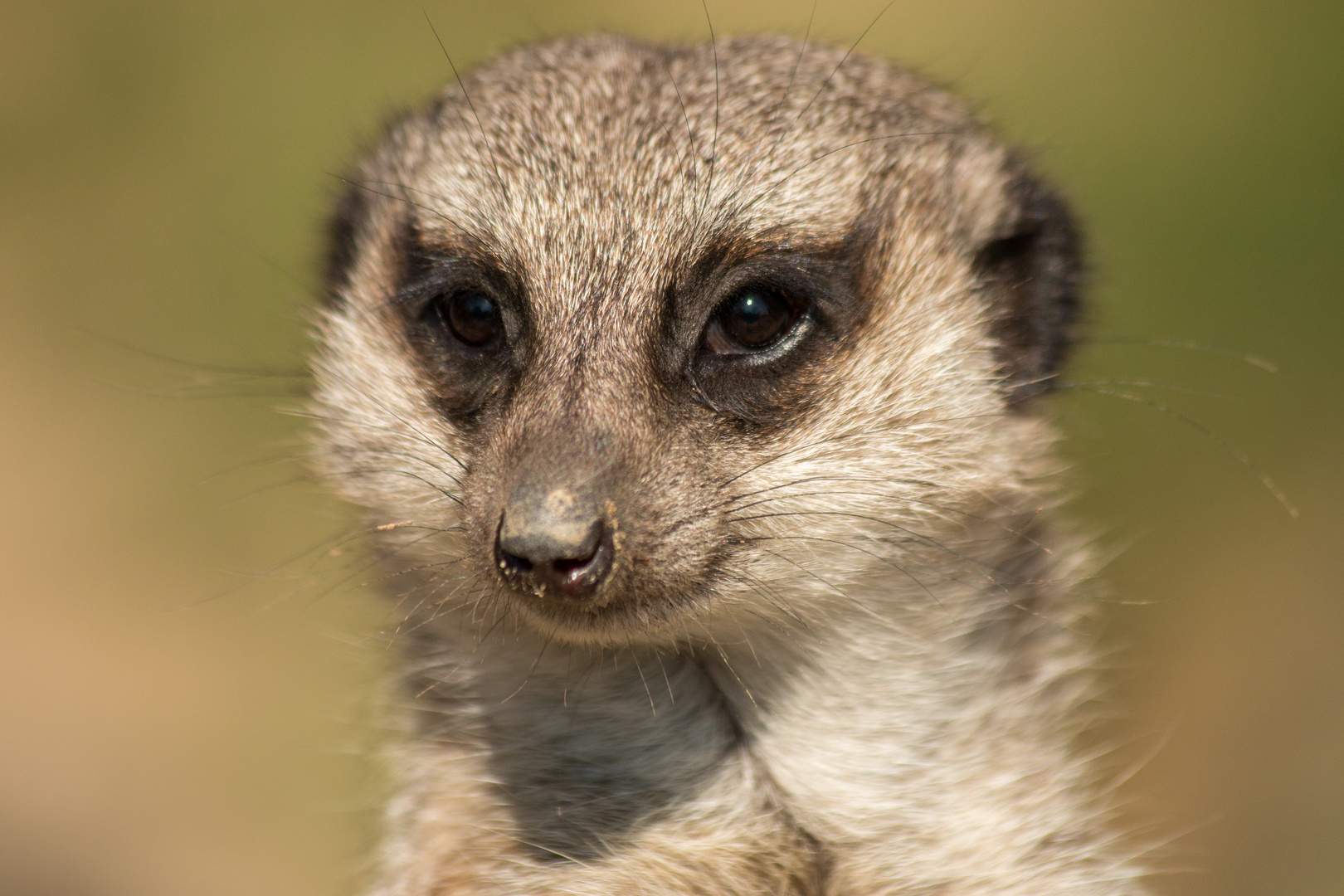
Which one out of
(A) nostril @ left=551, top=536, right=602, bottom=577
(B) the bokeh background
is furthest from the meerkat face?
(B) the bokeh background

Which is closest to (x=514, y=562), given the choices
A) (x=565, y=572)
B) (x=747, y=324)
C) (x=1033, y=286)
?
(x=565, y=572)

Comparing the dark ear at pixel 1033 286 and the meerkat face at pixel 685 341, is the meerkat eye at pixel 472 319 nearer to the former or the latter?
the meerkat face at pixel 685 341

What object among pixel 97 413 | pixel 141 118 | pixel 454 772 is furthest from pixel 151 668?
pixel 454 772

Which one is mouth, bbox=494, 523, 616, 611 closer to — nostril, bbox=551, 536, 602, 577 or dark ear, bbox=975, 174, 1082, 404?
nostril, bbox=551, 536, 602, 577

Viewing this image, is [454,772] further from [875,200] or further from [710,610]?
[875,200]

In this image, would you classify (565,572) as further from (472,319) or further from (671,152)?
(671,152)

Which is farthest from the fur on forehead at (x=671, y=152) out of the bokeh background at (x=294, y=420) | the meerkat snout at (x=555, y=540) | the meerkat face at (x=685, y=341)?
the bokeh background at (x=294, y=420)
